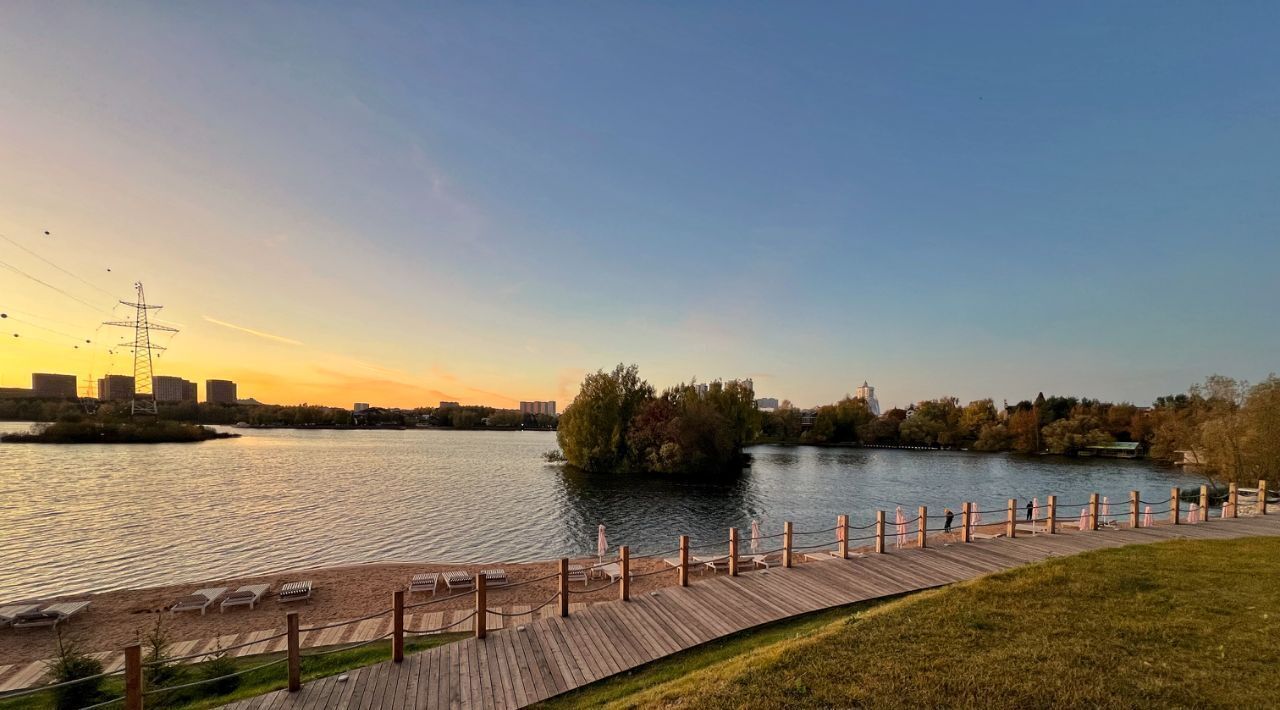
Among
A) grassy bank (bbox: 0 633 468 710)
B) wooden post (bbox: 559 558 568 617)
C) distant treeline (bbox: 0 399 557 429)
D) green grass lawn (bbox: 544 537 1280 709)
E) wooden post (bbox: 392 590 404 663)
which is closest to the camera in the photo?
green grass lawn (bbox: 544 537 1280 709)

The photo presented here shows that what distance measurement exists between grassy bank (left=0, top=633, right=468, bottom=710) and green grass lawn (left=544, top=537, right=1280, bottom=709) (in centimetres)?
549

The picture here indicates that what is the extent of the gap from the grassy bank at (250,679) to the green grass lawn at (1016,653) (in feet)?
18.0

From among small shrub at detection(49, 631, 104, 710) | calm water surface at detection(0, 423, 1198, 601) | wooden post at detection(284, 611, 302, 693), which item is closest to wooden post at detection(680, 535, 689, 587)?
wooden post at detection(284, 611, 302, 693)

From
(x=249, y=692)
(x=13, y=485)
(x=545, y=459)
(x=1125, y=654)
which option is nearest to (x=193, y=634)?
(x=249, y=692)

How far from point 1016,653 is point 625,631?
626 centimetres

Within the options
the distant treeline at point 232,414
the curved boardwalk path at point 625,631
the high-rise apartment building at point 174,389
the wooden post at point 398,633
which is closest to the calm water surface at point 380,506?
the curved boardwalk path at point 625,631

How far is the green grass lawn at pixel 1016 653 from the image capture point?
597 centimetres

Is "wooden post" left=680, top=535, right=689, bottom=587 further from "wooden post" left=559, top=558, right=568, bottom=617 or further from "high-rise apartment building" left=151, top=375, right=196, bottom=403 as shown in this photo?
"high-rise apartment building" left=151, top=375, right=196, bottom=403

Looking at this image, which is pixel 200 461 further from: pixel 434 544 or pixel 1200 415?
pixel 1200 415

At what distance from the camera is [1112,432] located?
9594 centimetres

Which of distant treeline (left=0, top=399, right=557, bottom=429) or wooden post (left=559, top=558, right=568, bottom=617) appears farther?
distant treeline (left=0, top=399, right=557, bottom=429)

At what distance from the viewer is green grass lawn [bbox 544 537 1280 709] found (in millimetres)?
5973

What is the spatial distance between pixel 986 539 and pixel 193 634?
23.8 m

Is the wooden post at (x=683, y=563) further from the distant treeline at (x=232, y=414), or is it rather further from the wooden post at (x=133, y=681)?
the distant treeline at (x=232, y=414)
